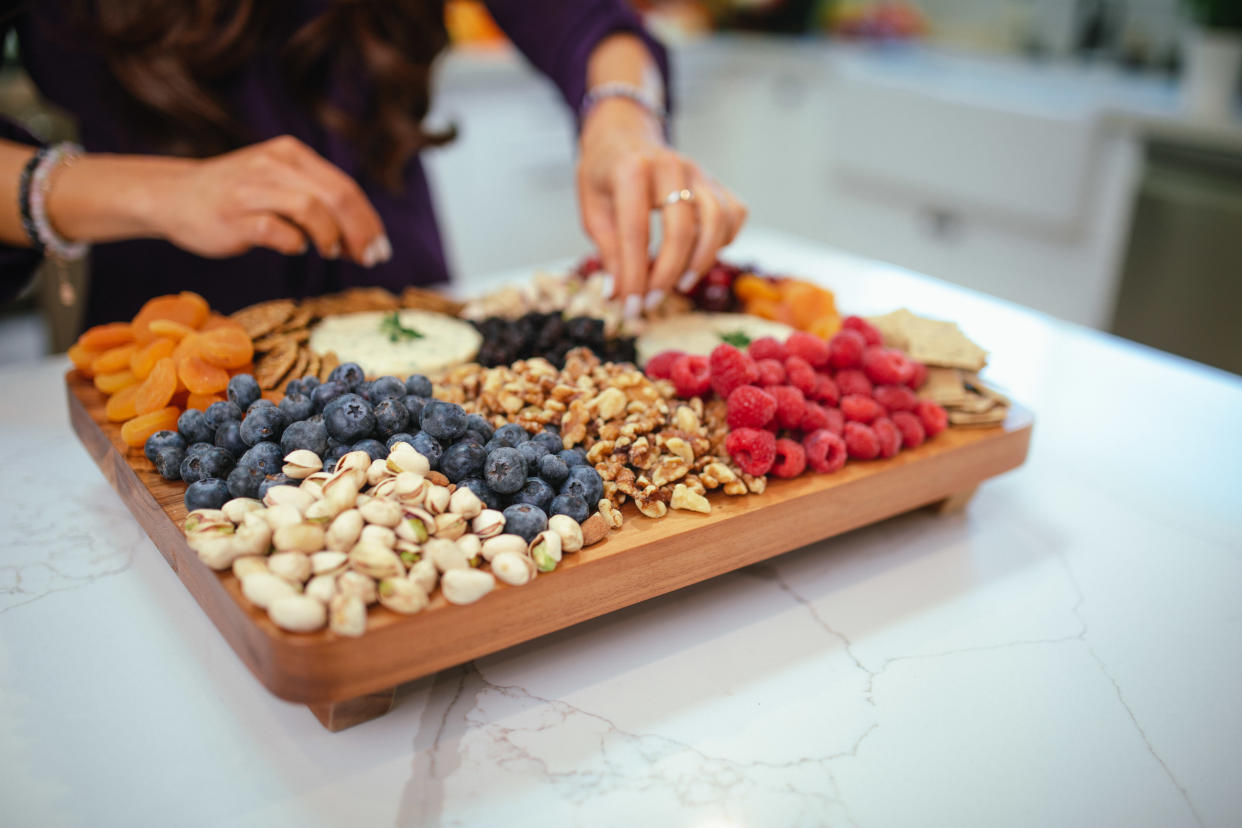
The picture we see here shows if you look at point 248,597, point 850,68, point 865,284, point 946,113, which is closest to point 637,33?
point 865,284

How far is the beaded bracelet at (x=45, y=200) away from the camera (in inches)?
43.7

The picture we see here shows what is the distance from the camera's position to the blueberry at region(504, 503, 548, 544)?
701 millimetres

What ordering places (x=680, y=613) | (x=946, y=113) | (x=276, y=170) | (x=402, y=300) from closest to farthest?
(x=680, y=613), (x=276, y=170), (x=402, y=300), (x=946, y=113)

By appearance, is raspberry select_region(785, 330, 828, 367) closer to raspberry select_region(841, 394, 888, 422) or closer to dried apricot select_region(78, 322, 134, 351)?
raspberry select_region(841, 394, 888, 422)

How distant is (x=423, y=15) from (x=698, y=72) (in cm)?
220

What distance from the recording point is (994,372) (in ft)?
4.25

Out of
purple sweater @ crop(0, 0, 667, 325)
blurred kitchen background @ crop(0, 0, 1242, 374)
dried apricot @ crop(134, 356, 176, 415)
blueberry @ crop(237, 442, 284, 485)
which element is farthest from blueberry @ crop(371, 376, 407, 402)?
blurred kitchen background @ crop(0, 0, 1242, 374)

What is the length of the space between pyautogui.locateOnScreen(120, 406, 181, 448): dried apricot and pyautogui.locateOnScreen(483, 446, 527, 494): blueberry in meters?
0.33

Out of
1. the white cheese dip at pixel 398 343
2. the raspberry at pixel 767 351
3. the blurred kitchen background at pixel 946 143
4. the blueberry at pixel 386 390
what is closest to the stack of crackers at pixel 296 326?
the white cheese dip at pixel 398 343

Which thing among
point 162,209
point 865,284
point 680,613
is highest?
point 162,209

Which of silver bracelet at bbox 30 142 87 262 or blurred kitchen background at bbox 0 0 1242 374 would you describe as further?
blurred kitchen background at bbox 0 0 1242 374

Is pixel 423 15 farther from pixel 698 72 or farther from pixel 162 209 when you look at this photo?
pixel 698 72

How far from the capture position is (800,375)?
905 millimetres

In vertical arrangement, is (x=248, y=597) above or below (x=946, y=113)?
below
